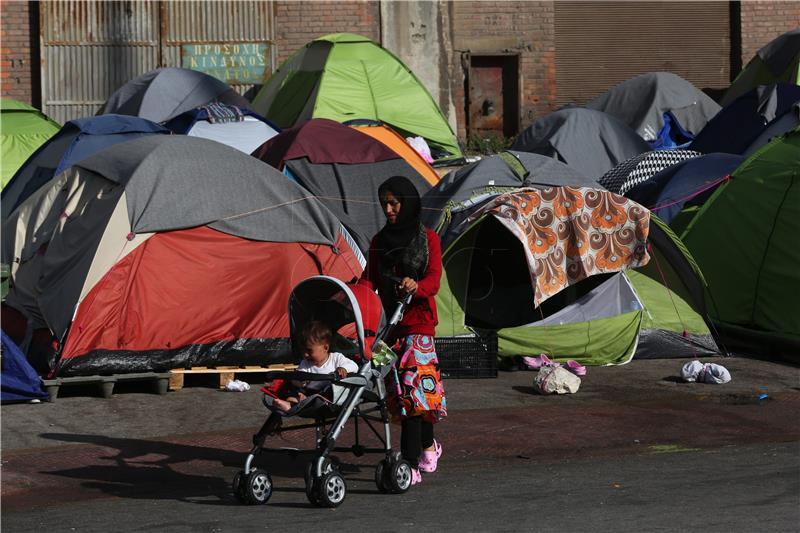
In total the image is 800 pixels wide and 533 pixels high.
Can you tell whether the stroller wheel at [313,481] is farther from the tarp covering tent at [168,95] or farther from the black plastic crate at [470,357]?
the tarp covering tent at [168,95]

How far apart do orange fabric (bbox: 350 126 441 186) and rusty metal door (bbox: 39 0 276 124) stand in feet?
25.5

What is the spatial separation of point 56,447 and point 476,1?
18.3 meters

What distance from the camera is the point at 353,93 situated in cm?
2155

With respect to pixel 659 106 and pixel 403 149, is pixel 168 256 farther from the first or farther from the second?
pixel 659 106

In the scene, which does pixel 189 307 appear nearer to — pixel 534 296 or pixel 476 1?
pixel 534 296

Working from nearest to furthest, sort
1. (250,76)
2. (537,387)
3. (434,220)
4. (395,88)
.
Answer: (537,387)
(434,220)
(395,88)
(250,76)

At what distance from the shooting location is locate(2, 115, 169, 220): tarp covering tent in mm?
16484

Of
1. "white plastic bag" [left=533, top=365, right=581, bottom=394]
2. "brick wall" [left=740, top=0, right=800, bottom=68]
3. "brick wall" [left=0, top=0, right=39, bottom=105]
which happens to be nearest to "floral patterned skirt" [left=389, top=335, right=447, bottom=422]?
"white plastic bag" [left=533, top=365, right=581, bottom=394]

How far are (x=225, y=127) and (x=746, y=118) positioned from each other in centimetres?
748

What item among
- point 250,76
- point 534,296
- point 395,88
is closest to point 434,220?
point 534,296

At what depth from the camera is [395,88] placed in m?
21.9

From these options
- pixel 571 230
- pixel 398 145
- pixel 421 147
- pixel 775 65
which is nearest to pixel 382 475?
pixel 571 230

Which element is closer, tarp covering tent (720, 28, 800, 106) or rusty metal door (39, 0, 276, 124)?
tarp covering tent (720, 28, 800, 106)

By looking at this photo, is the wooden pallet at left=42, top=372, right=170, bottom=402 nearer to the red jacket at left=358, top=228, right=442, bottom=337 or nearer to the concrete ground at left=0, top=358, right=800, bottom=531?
the concrete ground at left=0, top=358, right=800, bottom=531
